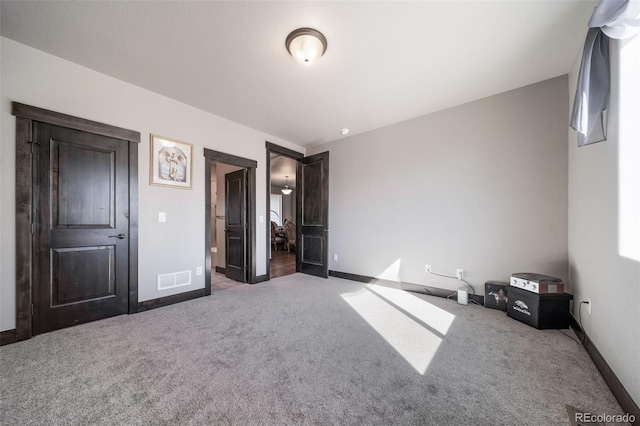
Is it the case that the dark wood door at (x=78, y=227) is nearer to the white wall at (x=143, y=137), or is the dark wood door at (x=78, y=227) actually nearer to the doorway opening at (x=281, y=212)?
the white wall at (x=143, y=137)

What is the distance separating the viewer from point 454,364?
68.4 inches

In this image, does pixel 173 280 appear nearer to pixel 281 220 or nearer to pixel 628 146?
pixel 628 146

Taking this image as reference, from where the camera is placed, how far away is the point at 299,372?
5.36 ft

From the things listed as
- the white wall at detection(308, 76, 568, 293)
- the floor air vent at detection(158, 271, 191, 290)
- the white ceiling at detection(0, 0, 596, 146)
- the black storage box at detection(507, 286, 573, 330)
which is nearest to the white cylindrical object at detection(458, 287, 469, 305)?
the white wall at detection(308, 76, 568, 293)

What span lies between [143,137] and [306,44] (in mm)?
2258

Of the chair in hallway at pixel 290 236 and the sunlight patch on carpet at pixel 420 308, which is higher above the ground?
the chair in hallway at pixel 290 236

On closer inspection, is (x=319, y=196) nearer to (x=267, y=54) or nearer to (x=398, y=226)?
(x=398, y=226)

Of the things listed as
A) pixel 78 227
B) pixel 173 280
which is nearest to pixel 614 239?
pixel 173 280

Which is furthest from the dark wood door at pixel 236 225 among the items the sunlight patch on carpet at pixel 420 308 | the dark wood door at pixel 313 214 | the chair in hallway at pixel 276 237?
the chair in hallway at pixel 276 237

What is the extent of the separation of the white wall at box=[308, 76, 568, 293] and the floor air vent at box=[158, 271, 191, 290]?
257 cm

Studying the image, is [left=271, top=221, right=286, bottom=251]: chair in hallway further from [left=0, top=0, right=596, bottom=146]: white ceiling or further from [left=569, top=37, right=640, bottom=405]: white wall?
[left=569, top=37, right=640, bottom=405]: white wall

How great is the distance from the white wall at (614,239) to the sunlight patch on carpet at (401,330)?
105 cm

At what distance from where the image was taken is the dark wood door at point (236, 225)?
4.12 m

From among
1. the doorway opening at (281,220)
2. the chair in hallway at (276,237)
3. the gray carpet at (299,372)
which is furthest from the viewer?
the chair in hallway at (276,237)
